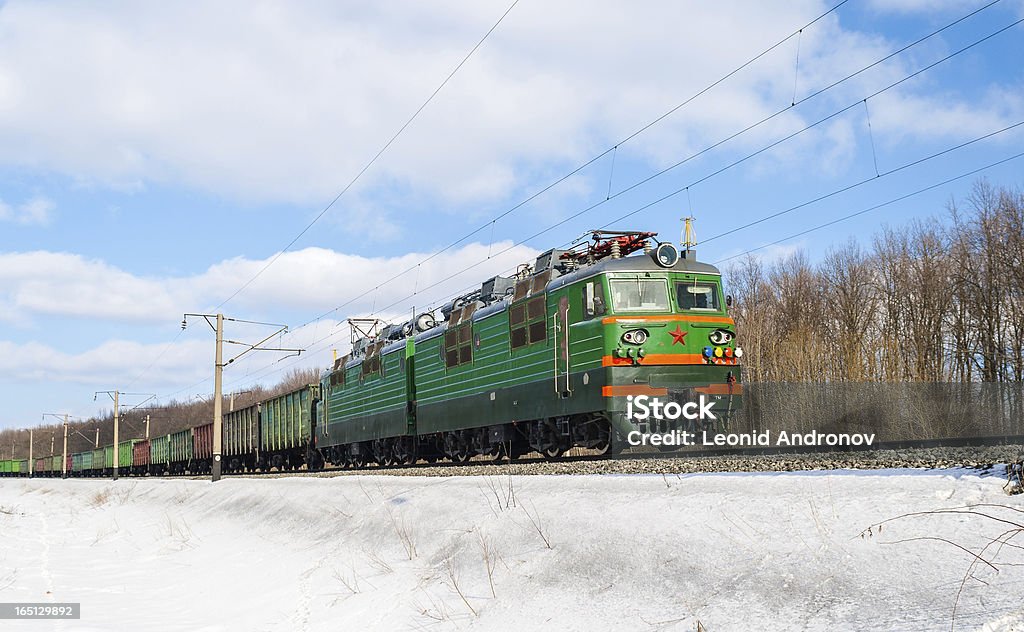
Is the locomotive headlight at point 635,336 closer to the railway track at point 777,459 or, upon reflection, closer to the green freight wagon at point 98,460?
the railway track at point 777,459

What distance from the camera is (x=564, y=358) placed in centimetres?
1720

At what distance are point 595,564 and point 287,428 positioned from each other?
3422 cm

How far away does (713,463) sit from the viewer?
534 inches

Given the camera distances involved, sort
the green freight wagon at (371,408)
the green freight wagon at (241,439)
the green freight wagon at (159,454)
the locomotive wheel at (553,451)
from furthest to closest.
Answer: the green freight wagon at (159,454) → the green freight wagon at (241,439) → the green freight wagon at (371,408) → the locomotive wheel at (553,451)

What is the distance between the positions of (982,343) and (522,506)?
36.5 meters

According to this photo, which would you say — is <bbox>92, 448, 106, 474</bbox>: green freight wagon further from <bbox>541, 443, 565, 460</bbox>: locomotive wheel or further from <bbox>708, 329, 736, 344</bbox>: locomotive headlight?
<bbox>708, 329, 736, 344</bbox>: locomotive headlight

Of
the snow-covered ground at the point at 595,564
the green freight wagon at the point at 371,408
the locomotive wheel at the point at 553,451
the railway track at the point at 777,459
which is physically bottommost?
the snow-covered ground at the point at 595,564

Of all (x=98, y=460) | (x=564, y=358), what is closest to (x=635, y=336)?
(x=564, y=358)

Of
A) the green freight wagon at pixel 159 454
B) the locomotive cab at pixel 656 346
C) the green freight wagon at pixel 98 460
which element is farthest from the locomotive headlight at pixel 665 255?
the green freight wagon at pixel 98 460

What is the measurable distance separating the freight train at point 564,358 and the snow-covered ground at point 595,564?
3570 millimetres

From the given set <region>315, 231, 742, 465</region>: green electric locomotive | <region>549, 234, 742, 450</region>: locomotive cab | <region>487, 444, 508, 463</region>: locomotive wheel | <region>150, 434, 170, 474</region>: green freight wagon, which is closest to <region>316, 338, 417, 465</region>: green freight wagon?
<region>315, 231, 742, 465</region>: green electric locomotive

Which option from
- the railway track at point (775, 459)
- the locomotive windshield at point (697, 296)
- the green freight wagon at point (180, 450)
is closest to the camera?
the railway track at point (775, 459)

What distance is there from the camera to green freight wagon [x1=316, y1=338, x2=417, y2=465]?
25.9 meters

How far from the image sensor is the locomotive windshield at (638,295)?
16484 millimetres
